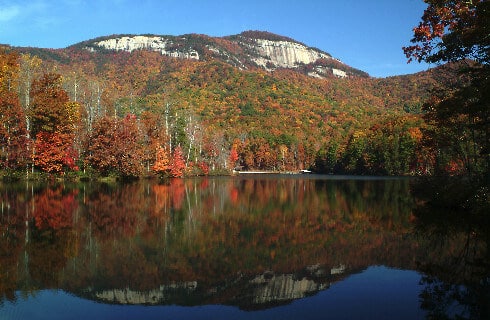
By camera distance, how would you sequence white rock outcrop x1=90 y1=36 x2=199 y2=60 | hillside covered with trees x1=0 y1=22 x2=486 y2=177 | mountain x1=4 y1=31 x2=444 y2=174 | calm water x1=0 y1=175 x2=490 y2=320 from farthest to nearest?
white rock outcrop x1=90 y1=36 x2=199 y2=60 → mountain x1=4 y1=31 x2=444 y2=174 → hillside covered with trees x1=0 y1=22 x2=486 y2=177 → calm water x1=0 y1=175 x2=490 y2=320

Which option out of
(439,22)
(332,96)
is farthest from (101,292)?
(332,96)

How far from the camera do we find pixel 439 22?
1323 cm

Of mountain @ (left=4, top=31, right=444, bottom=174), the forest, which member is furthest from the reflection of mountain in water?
mountain @ (left=4, top=31, right=444, bottom=174)

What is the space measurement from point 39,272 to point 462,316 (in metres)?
8.30

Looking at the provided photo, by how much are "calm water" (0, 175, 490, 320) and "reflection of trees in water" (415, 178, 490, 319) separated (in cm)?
4

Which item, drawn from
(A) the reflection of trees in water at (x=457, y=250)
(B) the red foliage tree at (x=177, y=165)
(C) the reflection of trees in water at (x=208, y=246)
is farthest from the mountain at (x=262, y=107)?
(C) the reflection of trees in water at (x=208, y=246)

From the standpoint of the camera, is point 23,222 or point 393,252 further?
point 23,222

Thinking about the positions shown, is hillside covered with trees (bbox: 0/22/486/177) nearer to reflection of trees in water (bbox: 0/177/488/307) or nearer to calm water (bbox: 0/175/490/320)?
reflection of trees in water (bbox: 0/177/488/307)

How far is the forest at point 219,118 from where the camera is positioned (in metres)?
26.8

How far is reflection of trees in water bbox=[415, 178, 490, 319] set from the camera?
24.0ft

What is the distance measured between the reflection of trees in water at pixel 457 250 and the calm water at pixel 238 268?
4 centimetres

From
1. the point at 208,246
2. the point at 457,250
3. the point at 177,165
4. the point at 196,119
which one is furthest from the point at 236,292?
the point at 196,119

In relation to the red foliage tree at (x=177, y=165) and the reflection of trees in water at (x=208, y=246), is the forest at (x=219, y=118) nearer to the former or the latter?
the red foliage tree at (x=177, y=165)

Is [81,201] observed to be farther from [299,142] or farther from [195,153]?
[299,142]
